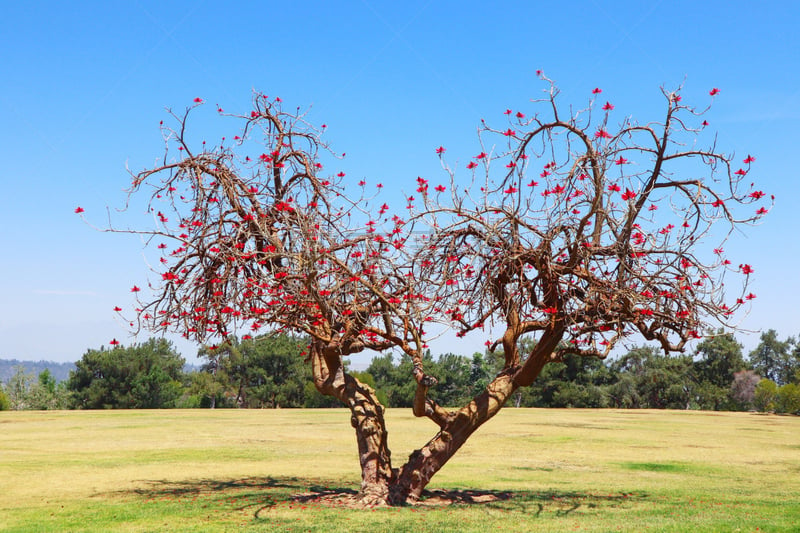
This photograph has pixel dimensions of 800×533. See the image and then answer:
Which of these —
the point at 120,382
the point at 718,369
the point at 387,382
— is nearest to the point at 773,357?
the point at 718,369

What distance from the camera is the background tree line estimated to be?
5831 centimetres

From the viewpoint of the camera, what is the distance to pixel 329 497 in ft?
50.3

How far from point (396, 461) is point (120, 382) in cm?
4205

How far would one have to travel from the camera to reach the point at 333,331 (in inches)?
572

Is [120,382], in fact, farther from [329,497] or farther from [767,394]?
[767,394]

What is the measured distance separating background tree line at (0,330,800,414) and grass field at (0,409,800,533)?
17.5 metres

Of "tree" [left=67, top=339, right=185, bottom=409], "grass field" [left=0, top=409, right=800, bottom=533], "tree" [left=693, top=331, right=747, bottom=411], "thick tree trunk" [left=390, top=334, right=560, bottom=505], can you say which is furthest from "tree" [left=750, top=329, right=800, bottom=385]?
"thick tree trunk" [left=390, top=334, right=560, bottom=505]

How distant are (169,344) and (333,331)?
60.9m

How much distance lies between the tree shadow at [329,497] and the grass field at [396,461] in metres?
0.06

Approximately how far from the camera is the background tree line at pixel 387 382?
58312 mm

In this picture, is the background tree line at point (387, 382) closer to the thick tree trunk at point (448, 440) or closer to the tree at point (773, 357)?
the tree at point (773, 357)

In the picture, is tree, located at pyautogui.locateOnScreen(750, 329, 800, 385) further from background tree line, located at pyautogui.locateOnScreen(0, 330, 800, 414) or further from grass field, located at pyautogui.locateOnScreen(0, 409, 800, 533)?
grass field, located at pyautogui.locateOnScreen(0, 409, 800, 533)

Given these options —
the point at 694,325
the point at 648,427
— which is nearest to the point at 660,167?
the point at 694,325

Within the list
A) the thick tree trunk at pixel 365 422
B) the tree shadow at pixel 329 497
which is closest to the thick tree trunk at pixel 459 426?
the thick tree trunk at pixel 365 422
